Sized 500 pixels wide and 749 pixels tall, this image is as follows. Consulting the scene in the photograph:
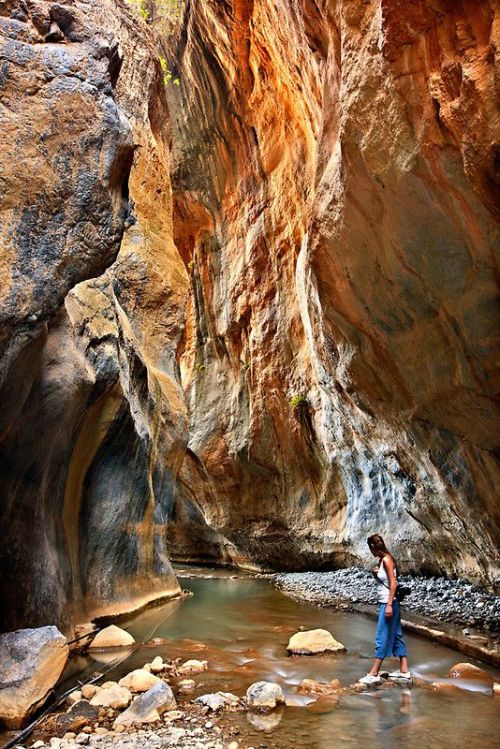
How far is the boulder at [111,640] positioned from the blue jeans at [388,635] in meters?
3.63

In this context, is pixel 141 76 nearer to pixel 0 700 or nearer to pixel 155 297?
pixel 155 297

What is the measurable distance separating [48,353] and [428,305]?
5017 millimetres

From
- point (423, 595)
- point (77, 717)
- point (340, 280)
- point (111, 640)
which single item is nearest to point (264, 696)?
point (77, 717)

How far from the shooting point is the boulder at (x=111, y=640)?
308 inches

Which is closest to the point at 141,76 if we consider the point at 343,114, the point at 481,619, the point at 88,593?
the point at 343,114

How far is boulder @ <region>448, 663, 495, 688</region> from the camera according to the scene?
598 centimetres

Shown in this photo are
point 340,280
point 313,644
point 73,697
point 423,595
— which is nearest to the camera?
point 73,697

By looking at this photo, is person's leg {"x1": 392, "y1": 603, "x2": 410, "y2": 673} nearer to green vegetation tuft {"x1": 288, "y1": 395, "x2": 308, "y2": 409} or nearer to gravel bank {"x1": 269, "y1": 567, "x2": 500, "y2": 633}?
gravel bank {"x1": 269, "y1": 567, "x2": 500, "y2": 633}

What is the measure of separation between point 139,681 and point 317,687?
66.6 inches

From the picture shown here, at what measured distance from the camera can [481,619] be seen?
8500 mm

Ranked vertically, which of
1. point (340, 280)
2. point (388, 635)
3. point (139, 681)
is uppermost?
point (340, 280)

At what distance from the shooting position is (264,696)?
516cm

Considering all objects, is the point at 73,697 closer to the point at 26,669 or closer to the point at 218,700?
the point at 26,669

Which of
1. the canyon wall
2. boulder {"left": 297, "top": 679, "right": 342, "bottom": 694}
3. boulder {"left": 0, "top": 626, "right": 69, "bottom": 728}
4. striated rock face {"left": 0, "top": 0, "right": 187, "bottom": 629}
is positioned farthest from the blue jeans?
striated rock face {"left": 0, "top": 0, "right": 187, "bottom": 629}
